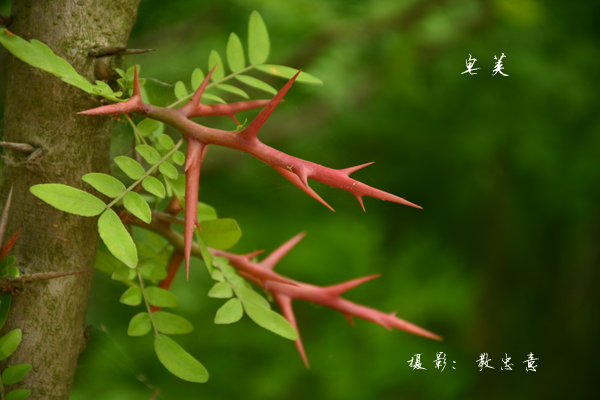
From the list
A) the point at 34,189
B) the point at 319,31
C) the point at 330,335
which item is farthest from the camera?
the point at 330,335

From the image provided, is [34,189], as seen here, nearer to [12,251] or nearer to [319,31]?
[12,251]

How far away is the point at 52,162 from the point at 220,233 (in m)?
0.11

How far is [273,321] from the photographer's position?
0.30 meters

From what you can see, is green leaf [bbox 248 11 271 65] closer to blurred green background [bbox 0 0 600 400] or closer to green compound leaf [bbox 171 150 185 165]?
green compound leaf [bbox 171 150 185 165]

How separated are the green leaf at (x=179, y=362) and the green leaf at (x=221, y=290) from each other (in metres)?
0.04

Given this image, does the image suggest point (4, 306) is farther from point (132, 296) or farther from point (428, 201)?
point (428, 201)

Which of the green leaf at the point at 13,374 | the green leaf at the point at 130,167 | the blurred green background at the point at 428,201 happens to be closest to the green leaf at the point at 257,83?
the green leaf at the point at 130,167

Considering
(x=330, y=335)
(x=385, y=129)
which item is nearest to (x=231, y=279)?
(x=330, y=335)

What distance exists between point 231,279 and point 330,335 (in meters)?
0.81

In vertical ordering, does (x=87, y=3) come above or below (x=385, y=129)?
below

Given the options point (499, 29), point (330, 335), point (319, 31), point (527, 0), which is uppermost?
point (499, 29)

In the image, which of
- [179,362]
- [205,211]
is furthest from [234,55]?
[179,362]

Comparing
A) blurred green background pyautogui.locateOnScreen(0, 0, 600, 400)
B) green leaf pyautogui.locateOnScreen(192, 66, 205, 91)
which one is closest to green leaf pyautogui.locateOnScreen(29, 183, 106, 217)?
green leaf pyautogui.locateOnScreen(192, 66, 205, 91)

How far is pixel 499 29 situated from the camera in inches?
47.3
